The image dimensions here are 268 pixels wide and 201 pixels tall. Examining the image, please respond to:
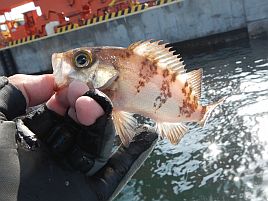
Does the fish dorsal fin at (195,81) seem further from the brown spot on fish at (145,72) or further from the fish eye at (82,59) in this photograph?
the fish eye at (82,59)

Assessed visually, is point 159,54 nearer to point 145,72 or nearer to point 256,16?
point 145,72

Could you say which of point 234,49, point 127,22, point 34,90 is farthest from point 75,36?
point 34,90

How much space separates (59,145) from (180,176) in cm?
469

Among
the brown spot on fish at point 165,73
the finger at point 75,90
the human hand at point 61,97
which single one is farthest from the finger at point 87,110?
the brown spot on fish at point 165,73

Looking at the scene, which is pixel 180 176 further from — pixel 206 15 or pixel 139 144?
pixel 206 15

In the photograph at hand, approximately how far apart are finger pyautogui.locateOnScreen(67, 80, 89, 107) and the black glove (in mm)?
169

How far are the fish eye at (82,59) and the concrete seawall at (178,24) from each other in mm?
15697

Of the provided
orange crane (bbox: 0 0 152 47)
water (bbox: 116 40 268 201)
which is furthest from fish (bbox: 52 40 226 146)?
orange crane (bbox: 0 0 152 47)

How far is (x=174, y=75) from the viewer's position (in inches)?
112

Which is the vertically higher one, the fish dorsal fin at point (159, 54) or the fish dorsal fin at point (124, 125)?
the fish dorsal fin at point (159, 54)

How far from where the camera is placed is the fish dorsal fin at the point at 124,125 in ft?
8.68

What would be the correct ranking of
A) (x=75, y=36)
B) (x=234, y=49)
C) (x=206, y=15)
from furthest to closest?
1. (x=75, y=36)
2. (x=206, y=15)
3. (x=234, y=49)

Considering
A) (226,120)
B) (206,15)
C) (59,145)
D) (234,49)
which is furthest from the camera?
(206,15)

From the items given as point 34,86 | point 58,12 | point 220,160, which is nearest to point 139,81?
point 34,86
